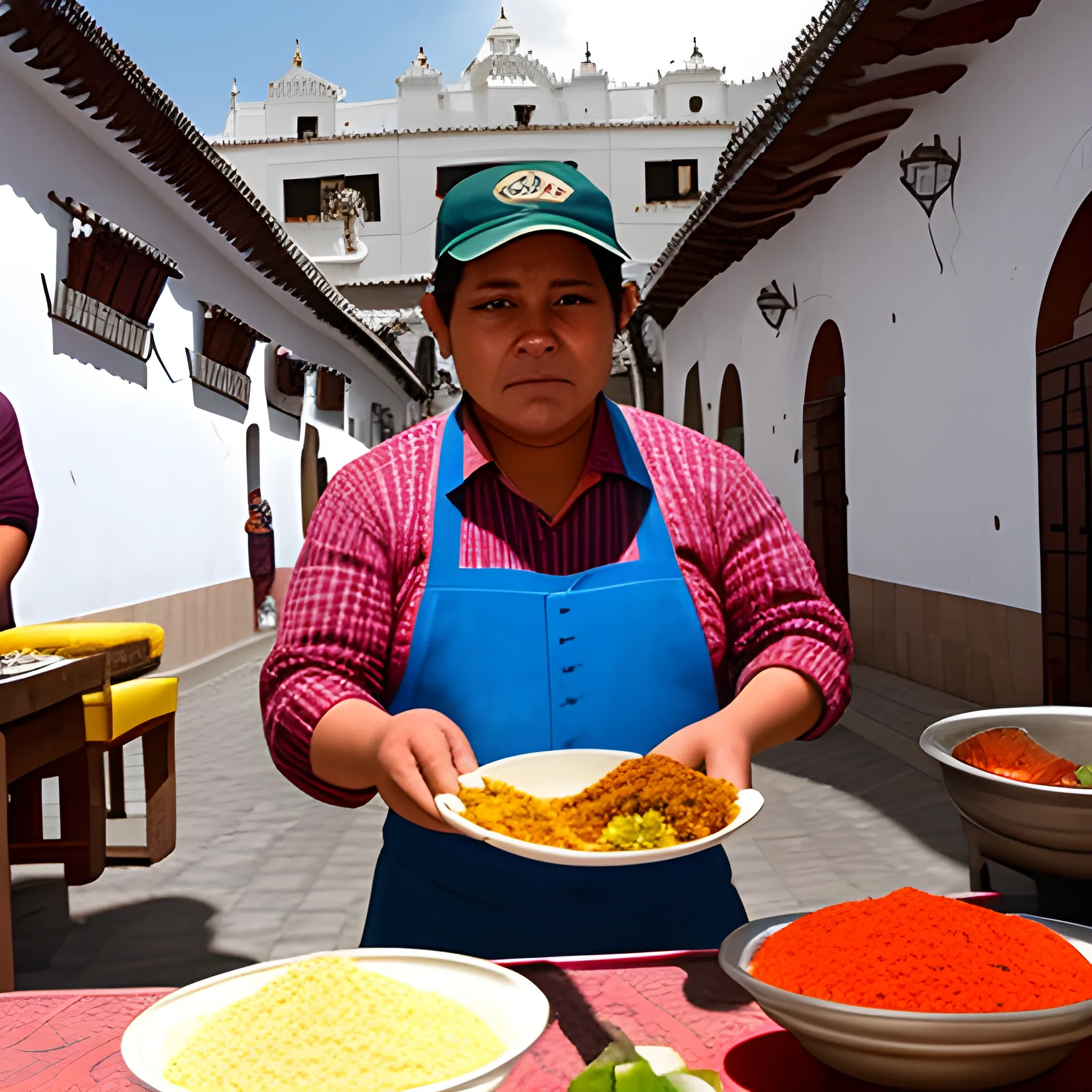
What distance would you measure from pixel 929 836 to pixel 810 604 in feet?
11.7

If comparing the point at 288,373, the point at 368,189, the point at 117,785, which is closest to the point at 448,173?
the point at 368,189

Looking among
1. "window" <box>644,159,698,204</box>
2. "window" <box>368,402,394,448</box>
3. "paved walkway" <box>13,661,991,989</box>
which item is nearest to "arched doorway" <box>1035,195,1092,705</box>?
"paved walkway" <box>13,661,991,989</box>

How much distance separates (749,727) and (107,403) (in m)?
8.45

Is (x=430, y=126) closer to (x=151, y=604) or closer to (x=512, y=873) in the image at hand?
(x=151, y=604)

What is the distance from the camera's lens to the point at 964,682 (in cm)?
732

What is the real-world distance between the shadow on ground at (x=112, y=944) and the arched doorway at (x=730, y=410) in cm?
1059

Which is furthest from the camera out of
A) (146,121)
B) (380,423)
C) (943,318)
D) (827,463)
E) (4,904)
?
(380,423)

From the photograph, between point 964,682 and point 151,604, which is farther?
point 151,604

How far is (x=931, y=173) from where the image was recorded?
7.48 m

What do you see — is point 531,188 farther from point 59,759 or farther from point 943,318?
point 943,318

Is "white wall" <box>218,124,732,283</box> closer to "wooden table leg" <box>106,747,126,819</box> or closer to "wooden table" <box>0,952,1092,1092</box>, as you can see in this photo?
"wooden table leg" <box>106,747,126,819</box>

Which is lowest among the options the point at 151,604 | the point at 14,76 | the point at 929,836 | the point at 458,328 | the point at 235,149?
the point at 929,836

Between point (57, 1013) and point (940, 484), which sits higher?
point (940, 484)

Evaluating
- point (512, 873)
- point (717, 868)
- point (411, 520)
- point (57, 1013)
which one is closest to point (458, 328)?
point (411, 520)
